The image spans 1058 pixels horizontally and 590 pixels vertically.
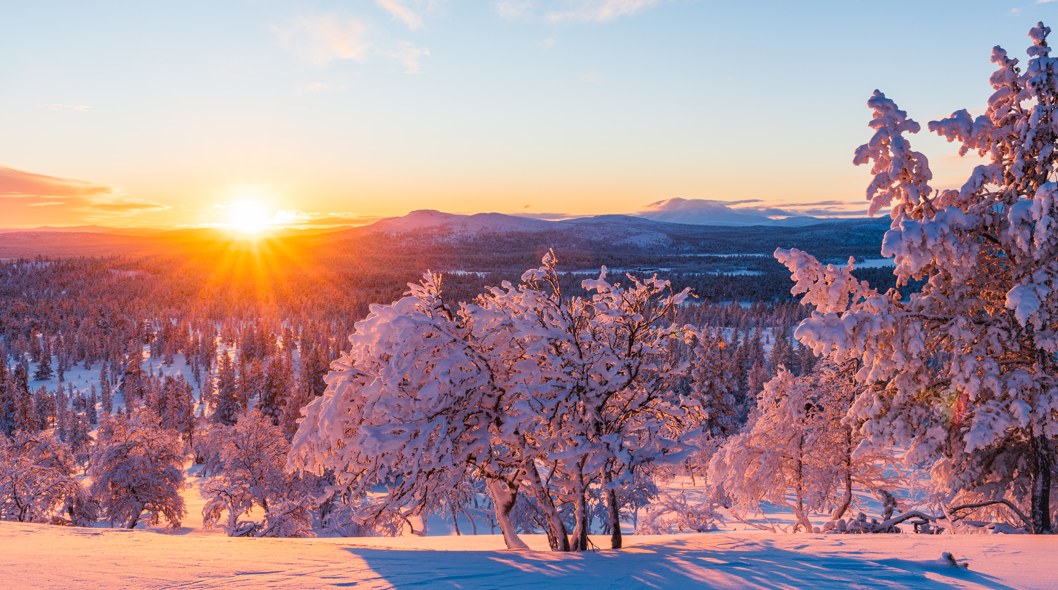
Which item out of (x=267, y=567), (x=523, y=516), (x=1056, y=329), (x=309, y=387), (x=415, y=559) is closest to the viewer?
(x=267, y=567)

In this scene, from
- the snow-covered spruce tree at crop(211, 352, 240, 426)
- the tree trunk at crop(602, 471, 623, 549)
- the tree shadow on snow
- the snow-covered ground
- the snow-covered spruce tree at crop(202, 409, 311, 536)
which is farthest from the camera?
the snow-covered spruce tree at crop(211, 352, 240, 426)

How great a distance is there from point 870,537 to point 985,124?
7570 mm

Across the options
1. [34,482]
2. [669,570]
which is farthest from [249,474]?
[669,570]

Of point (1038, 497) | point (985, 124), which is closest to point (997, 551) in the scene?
point (1038, 497)

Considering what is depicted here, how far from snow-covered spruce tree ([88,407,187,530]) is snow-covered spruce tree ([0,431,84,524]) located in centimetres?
125

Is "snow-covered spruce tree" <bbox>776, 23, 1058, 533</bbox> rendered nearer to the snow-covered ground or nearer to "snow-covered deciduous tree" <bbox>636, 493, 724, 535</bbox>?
the snow-covered ground

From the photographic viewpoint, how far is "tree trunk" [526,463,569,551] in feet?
34.2

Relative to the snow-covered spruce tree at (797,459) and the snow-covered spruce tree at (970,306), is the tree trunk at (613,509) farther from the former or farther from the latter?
the snow-covered spruce tree at (797,459)

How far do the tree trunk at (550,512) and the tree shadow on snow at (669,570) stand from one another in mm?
1316

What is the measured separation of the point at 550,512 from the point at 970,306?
8738 millimetres

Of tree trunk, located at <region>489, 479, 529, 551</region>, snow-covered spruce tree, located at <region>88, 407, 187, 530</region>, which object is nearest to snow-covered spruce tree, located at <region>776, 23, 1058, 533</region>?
tree trunk, located at <region>489, 479, 529, 551</region>

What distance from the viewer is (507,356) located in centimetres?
1039

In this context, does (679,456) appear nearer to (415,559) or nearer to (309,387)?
(415,559)

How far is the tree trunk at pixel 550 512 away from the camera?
10.4m
